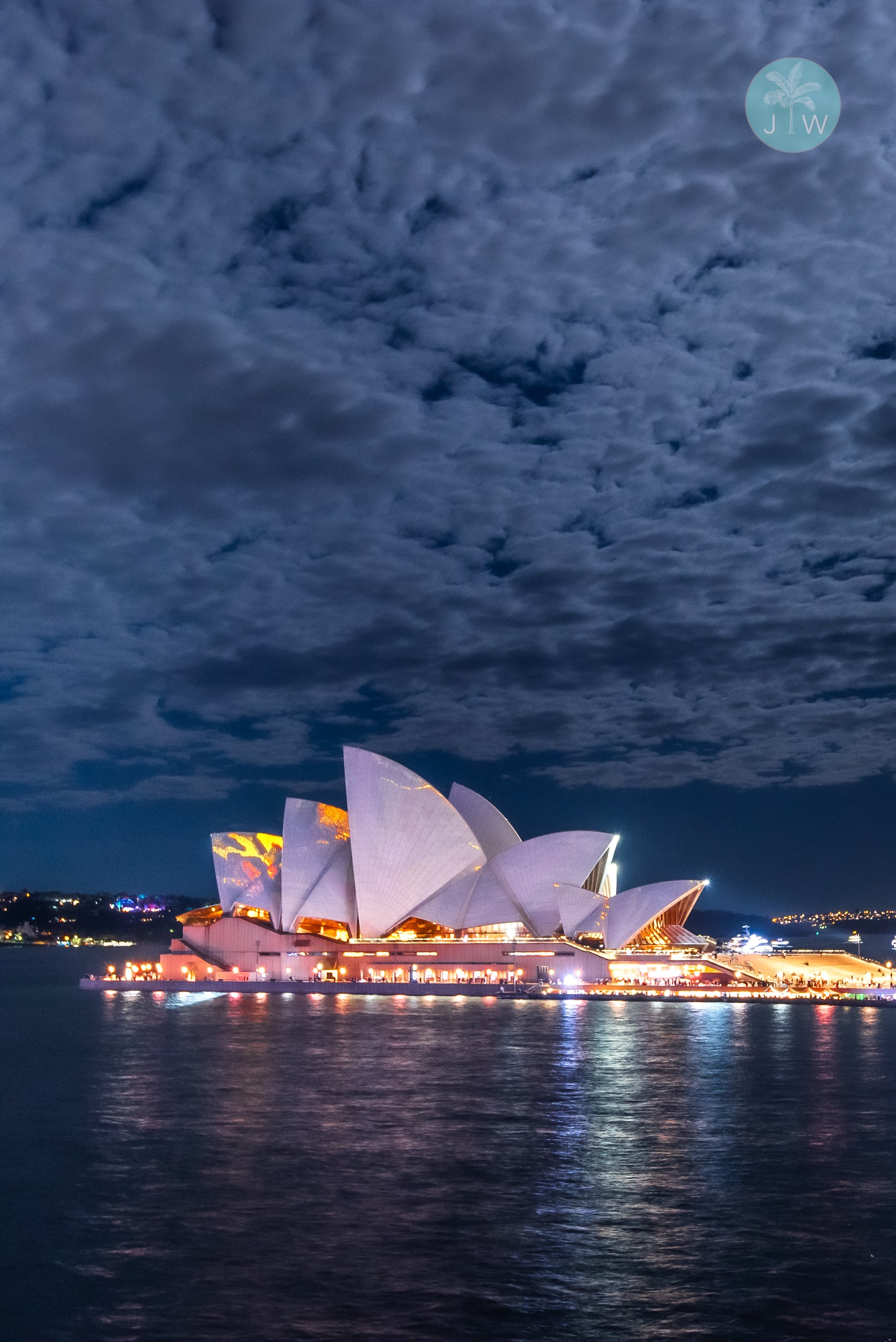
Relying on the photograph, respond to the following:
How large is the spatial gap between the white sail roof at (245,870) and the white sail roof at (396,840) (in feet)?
21.3

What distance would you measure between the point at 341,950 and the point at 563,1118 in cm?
4784

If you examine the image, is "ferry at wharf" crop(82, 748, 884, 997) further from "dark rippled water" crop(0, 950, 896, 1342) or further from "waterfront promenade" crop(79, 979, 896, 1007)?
"dark rippled water" crop(0, 950, 896, 1342)

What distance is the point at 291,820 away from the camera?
7575 cm

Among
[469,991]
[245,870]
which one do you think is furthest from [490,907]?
[245,870]

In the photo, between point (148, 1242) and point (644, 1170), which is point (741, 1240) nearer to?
point (644, 1170)

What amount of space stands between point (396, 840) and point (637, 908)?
48.8ft

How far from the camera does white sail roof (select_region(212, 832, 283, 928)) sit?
77.9 metres

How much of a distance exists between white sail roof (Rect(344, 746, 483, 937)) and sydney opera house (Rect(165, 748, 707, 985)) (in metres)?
0.07

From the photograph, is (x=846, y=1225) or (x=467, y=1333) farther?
(x=846, y=1225)

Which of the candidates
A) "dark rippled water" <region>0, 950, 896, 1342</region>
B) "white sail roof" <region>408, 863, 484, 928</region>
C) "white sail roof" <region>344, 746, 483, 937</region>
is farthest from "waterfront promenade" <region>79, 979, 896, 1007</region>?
"dark rippled water" <region>0, 950, 896, 1342</region>

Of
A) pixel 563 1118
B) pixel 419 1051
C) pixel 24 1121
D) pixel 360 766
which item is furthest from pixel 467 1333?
pixel 360 766

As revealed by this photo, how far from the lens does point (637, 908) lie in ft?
239

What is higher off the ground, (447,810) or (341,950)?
(447,810)

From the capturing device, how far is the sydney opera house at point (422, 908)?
72.9 m
